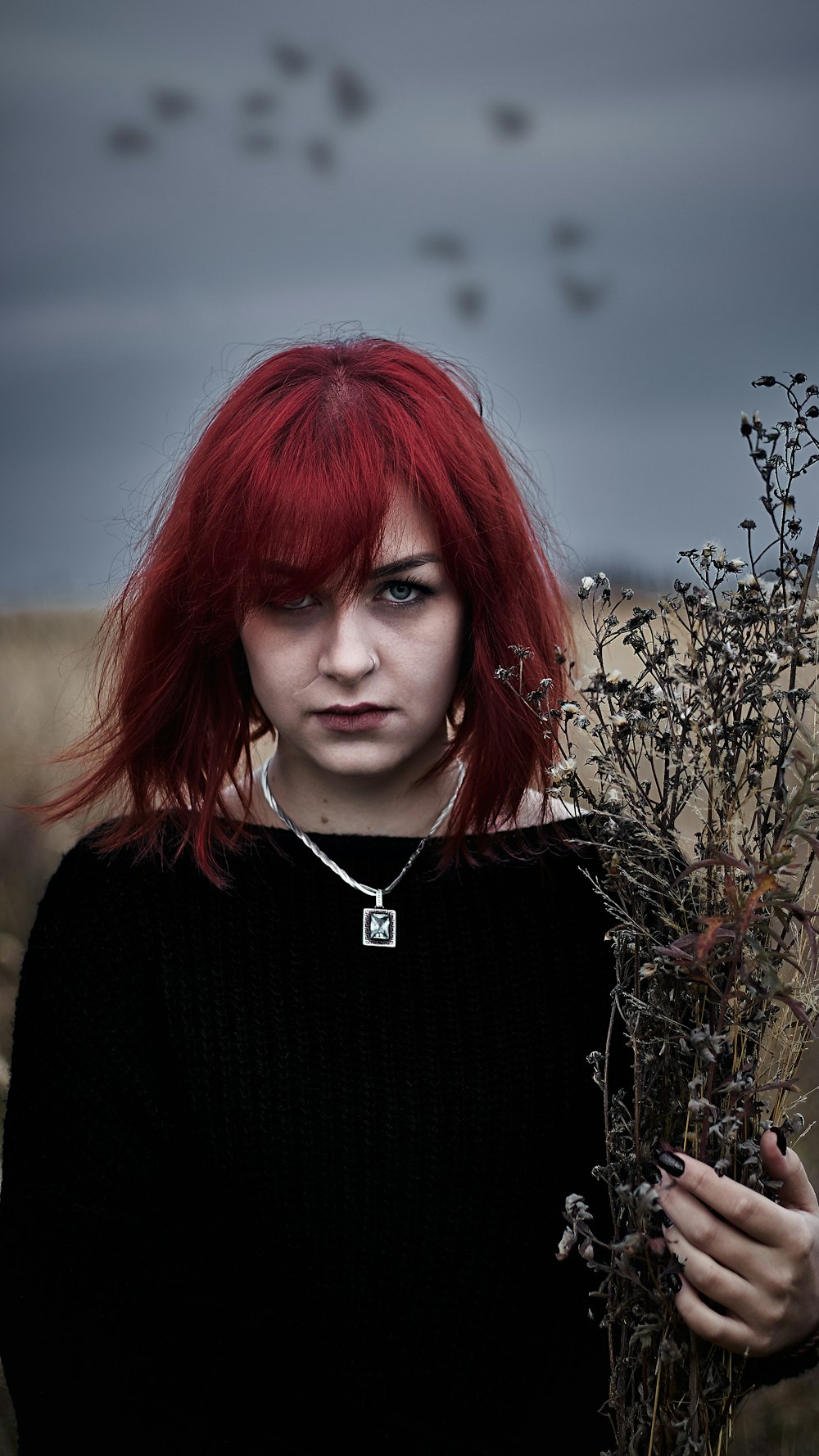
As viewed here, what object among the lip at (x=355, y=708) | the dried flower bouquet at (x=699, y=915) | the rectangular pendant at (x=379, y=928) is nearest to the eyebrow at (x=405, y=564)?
the lip at (x=355, y=708)

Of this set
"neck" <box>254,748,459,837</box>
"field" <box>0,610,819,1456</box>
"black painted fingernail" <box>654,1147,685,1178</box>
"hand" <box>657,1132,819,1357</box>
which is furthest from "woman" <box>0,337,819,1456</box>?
"field" <box>0,610,819,1456</box>

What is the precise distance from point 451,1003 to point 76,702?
7.80 ft

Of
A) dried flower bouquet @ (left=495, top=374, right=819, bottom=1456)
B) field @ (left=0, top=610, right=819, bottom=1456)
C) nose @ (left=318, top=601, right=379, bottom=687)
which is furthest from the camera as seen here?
field @ (left=0, top=610, right=819, bottom=1456)

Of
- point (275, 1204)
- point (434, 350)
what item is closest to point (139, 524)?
point (434, 350)

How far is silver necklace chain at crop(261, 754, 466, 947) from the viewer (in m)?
1.92

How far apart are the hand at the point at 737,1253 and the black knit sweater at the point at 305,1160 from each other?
0.45 metres

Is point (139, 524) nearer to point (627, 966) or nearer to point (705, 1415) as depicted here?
point (627, 966)

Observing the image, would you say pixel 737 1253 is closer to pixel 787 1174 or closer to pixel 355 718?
pixel 787 1174

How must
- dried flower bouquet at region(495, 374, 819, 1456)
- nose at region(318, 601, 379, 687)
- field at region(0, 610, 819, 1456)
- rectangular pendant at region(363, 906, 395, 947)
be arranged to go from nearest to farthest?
dried flower bouquet at region(495, 374, 819, 1456), nose at region(318, 601, 379, 687), rectangular pendant at region(363, 906, 395, 947), field at region(0, 610, 819, 1456)

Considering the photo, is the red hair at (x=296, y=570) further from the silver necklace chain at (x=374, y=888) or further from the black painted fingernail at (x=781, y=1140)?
the black painted fingernail at (x=781, y=1140)

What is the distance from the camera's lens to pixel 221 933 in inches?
76.0

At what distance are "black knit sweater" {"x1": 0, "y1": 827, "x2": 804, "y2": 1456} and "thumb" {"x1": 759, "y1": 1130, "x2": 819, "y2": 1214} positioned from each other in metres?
0.39

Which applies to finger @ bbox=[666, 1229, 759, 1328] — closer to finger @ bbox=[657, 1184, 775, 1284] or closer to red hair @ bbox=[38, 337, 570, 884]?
finger @ bbox=[657, 1184, 775, 1284]

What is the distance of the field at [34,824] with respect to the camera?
292cm
